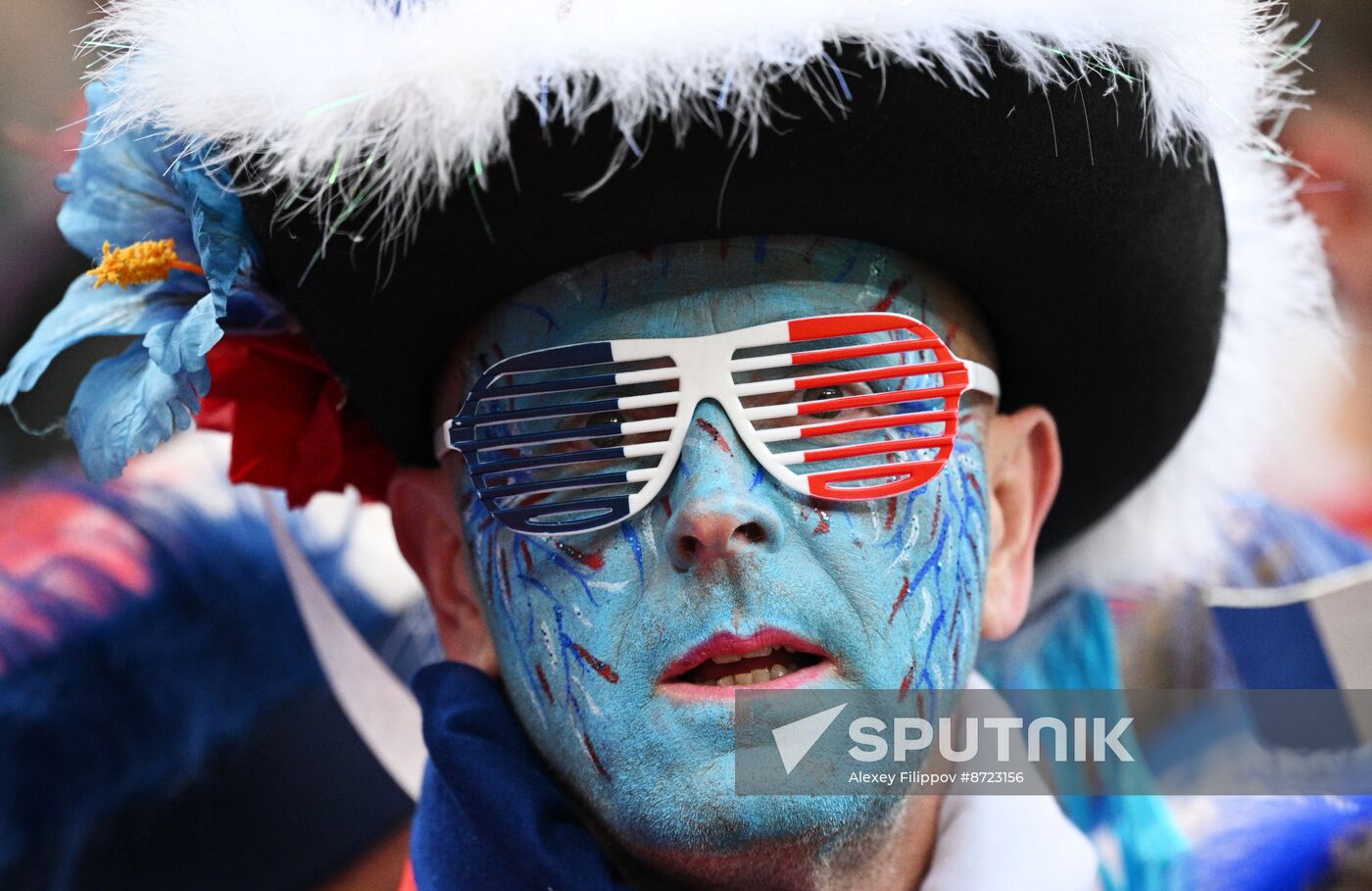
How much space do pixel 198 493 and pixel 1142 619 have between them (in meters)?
1.90

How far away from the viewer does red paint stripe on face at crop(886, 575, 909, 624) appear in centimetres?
161

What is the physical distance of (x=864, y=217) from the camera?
161cm

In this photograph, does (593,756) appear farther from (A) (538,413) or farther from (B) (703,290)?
(B) (703,290)

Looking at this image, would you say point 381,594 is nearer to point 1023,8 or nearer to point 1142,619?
point 1142,619

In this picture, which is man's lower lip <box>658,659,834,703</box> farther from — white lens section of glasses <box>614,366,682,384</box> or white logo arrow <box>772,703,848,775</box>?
white lens section of glasses <box>614,366,682,384</box>

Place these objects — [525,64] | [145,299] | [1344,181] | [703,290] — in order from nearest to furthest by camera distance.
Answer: [525,64]
[703,290]
[145,299]
[1344,181]

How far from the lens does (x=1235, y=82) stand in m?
1.66

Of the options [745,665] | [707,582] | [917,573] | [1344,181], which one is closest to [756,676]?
[745,665]

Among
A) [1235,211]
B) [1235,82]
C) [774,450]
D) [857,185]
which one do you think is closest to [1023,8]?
[857,185]

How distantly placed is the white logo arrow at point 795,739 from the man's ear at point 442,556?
1.69ft

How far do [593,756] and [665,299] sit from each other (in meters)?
0.56

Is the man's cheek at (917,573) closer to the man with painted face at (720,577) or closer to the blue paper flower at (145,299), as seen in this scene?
the man with painted face at (720,577)

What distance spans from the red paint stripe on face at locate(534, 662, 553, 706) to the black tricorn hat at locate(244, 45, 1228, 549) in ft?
1.37

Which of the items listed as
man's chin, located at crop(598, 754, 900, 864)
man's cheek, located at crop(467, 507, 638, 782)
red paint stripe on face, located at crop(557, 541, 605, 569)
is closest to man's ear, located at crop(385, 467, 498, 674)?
man's cheek, located at crop(467, 507, 638, 782)
